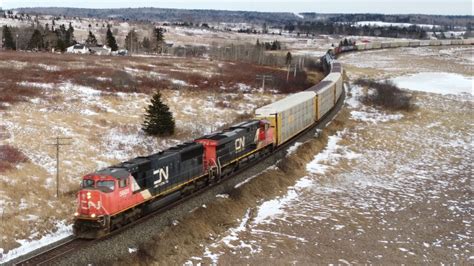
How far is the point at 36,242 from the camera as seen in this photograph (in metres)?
21.8

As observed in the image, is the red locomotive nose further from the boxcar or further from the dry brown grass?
the boxcar

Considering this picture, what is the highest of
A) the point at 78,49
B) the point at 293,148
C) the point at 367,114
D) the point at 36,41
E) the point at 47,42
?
the point at 36,41

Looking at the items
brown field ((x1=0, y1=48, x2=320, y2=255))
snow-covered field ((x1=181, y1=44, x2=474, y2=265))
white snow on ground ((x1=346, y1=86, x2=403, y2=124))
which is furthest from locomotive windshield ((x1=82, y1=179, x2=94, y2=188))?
white snow on ground ((x1=346, y1=86, x2=403, y2=124))

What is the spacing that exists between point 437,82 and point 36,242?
285 ft

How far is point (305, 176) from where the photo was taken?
1443 inches

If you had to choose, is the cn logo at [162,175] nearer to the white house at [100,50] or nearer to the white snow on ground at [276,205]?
the white snow on ground at [276,205]

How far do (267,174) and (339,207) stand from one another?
217 inches

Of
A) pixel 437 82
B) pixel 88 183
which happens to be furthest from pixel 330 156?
pixel 437 82

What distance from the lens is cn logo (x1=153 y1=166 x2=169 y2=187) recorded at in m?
24.4

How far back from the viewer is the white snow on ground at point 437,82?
276 feet

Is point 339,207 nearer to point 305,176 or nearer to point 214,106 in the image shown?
point 305,176

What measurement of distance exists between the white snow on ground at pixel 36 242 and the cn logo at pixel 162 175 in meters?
4.62

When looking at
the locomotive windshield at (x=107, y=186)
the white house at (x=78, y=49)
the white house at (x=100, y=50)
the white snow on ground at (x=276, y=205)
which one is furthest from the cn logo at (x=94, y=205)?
the white house at (x=100, y=50)

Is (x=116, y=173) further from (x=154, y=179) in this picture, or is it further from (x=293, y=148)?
(x=293, y=148)
